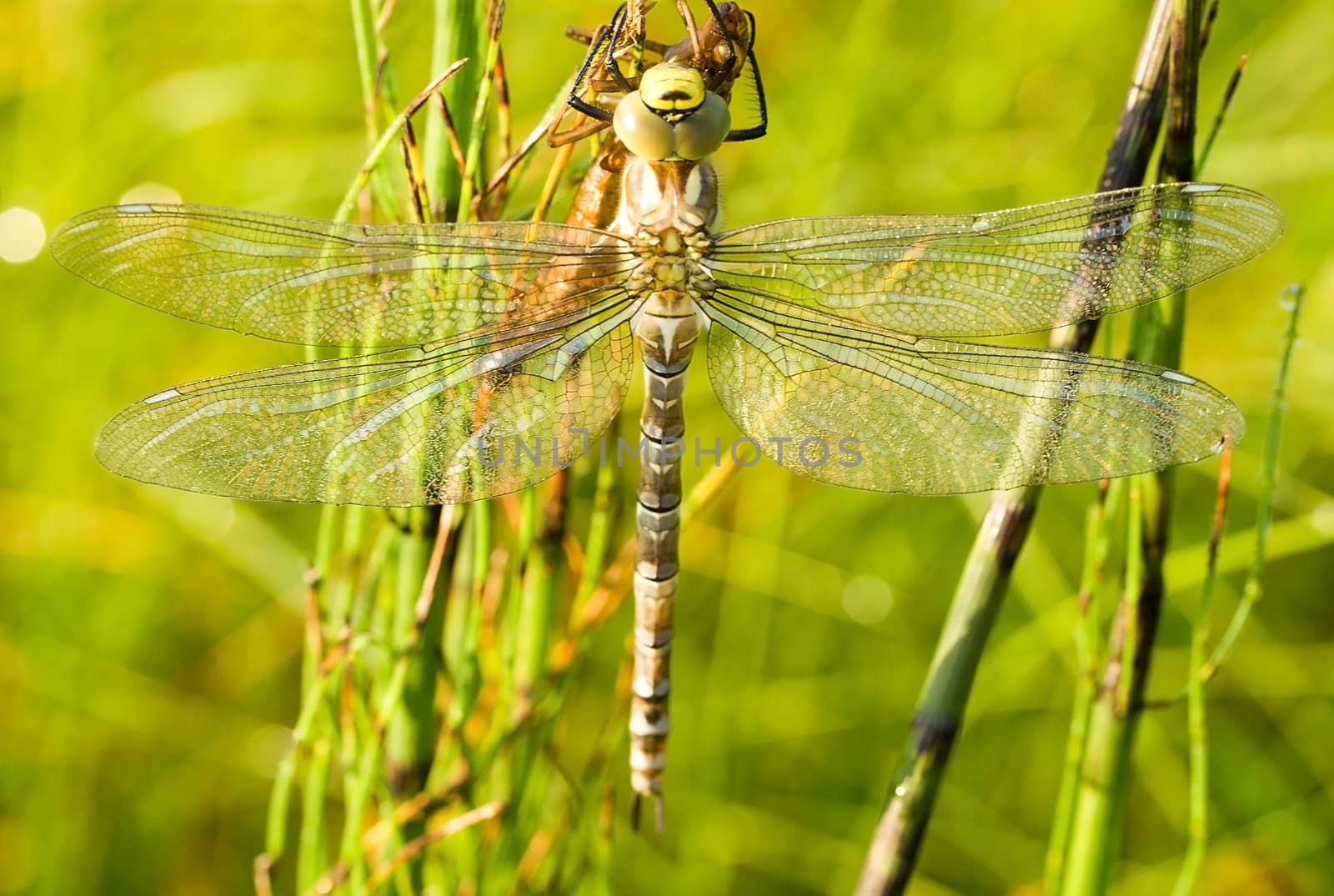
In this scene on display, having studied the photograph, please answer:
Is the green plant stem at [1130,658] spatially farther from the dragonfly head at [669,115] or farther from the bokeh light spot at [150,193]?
the bokeh light spot at [150,193]

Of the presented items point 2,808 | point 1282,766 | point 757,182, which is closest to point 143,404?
point 2,808

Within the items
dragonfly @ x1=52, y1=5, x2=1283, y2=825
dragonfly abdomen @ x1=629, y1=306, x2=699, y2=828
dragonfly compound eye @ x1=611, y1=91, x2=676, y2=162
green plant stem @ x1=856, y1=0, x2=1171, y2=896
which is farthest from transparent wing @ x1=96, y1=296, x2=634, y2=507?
green plant stem @ x1=856, y1=0, x2=1171, y2=896

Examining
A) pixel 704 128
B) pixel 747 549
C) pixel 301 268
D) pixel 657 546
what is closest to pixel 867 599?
pixel 747 549

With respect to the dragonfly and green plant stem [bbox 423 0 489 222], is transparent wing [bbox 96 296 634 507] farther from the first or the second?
green plant stem [bbox 423 0 489 222]

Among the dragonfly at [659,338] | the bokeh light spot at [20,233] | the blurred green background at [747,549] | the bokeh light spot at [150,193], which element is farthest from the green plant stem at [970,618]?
the bokeh light spot at [20,233]

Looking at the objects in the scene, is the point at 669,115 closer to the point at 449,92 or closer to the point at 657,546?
the point at 449,92
